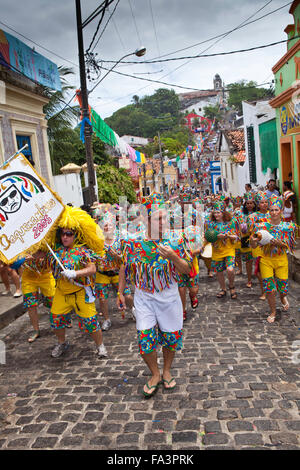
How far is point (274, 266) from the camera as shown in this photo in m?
5.69

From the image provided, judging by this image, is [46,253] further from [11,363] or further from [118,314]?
[118,314]

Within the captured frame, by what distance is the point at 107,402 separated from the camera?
3.85 meters

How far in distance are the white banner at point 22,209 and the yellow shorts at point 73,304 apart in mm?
769

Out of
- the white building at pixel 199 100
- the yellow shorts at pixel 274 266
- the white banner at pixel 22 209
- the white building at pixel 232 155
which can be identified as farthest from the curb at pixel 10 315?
the white building at pixel 199 100

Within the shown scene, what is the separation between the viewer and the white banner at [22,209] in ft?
13.9

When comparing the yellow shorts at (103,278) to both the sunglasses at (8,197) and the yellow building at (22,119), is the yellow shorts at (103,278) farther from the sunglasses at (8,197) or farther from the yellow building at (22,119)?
the yellow building at (22,119)

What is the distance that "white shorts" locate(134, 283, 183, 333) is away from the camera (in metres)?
3.83

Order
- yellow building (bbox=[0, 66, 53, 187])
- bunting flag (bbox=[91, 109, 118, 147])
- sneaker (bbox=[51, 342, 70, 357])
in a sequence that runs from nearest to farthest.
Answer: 1. sneaker (bbox=[51, 342, 70, 357])
2. yellow building (bbox=[0, 66, 53, 187])
3. bunting flag (bbox=[91, 109, 118, 147])

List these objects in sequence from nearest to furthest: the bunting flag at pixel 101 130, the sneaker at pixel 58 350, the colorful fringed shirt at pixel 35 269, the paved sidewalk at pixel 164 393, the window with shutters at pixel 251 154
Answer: the paved sidewalk at pixel 164 393, the sneaker at pixel 58 350, the colorful fringed shirt at pixel 35 269, the bunting flag at pixel 101 130, the window with shutters at pixel 251 154

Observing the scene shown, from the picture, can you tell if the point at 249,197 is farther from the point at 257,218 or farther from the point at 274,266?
the point at 274,266

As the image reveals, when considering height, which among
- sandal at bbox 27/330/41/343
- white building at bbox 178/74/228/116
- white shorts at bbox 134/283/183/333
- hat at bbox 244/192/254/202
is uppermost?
white building at bbox 178/74/228/116

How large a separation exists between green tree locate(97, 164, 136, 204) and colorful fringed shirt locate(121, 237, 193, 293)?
690 inches

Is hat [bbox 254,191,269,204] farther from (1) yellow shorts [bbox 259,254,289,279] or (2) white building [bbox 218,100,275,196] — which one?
(2) white building [bbox 218,100,275,196]

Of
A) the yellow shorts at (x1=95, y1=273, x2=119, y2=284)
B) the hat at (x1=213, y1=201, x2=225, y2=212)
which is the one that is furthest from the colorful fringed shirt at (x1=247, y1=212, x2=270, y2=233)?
the yellow shorts at (x1=95, y1=273, x2=119, y2=284)
